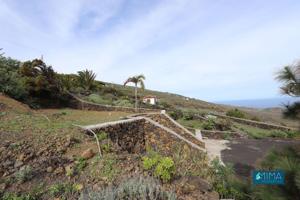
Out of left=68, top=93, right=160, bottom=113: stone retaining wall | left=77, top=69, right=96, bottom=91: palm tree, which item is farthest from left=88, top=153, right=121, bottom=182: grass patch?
left=77, top=69, right=96, bottom=91: palm tree

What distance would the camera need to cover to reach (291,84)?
2453mm

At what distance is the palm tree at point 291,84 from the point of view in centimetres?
242

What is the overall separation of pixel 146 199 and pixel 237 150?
7.45 m

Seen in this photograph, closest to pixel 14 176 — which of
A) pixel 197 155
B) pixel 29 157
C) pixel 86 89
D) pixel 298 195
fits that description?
pixel 29 157

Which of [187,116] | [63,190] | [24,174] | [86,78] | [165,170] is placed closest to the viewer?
[63,190]

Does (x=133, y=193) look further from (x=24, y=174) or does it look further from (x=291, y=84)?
(x=291, y=84)

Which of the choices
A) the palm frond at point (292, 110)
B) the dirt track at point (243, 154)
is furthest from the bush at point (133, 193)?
the dirt track at point (243, 154)

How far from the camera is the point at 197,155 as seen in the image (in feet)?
26.5

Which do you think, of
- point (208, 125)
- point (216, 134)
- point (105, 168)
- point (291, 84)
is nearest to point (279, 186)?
→ point (291, 84)

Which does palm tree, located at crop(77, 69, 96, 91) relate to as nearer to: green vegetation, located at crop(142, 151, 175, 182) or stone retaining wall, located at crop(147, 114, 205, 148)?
stone retaining wall, located at crop(147, 114, 205, 148)

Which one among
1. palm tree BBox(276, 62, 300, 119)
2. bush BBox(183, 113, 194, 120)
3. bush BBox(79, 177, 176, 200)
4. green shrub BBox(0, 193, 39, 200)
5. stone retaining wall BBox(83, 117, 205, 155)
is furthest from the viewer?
bush BBox(183, 113, 194, 120)

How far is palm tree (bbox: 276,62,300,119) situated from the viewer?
95.1 inches

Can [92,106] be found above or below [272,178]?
below

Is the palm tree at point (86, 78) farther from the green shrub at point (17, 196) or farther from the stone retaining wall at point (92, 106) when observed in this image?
the green shrub at point (17, 196)
